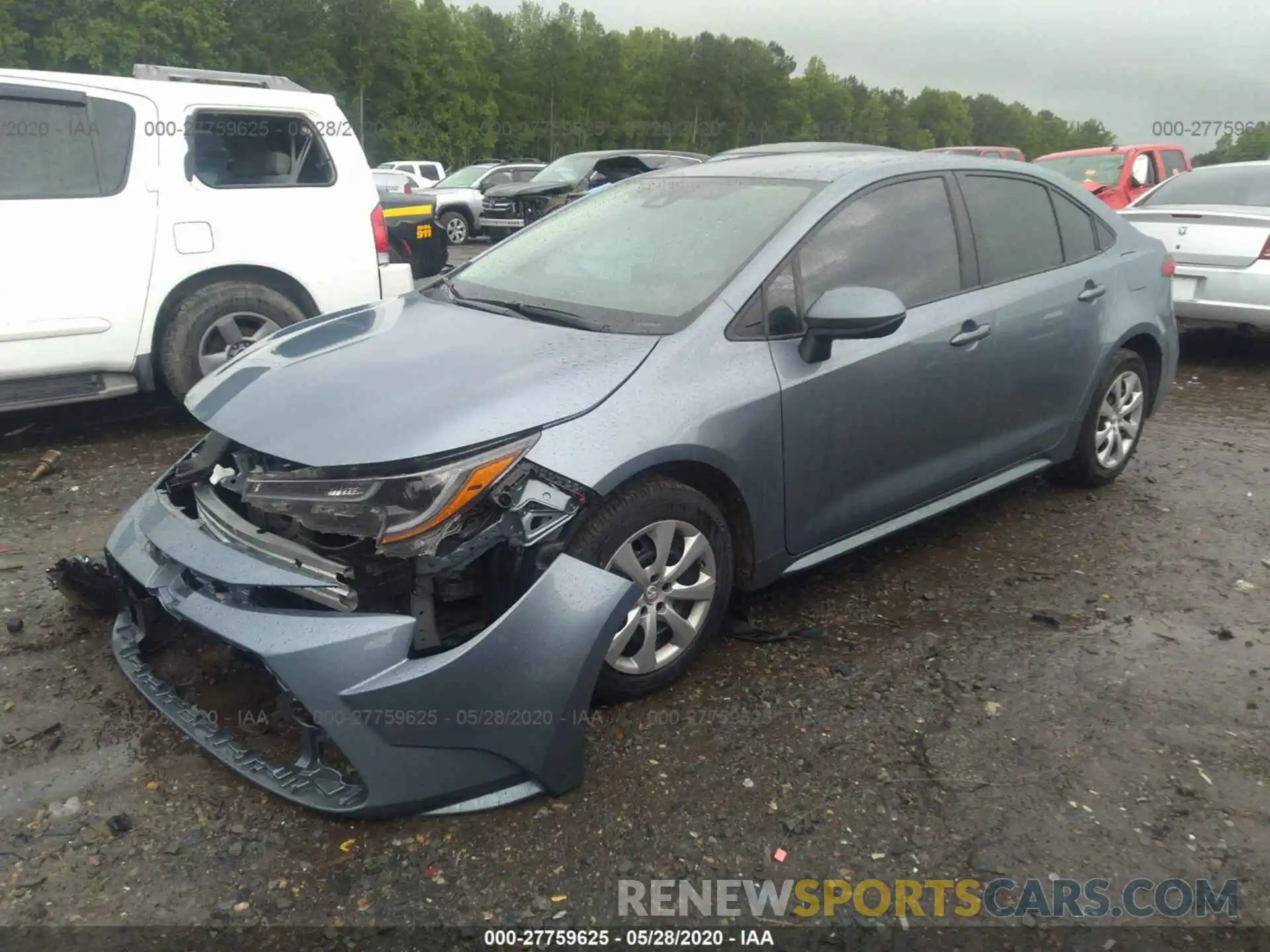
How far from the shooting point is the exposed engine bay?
2.45m

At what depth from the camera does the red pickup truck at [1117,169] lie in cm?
1318

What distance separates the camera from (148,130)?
5273mm

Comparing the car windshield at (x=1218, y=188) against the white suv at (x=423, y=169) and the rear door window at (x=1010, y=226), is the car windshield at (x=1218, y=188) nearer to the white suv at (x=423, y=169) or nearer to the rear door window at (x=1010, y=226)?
the rear door window at (x=1010, y=226)

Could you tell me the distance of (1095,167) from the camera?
13758 millimetres

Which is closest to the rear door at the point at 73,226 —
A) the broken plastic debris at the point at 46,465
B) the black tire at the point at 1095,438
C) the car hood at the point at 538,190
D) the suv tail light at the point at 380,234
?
the broken plastic debris at the point at 46,465

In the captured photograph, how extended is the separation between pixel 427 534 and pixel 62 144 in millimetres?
4075

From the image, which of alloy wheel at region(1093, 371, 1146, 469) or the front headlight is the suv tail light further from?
alloy wheel at region(1093, 371, 1146, 469)

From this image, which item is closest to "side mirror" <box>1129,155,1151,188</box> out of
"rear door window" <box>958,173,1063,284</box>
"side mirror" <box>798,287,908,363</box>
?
"rear door window" <box>958,173,1063,284</box>

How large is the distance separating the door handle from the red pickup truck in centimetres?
1075

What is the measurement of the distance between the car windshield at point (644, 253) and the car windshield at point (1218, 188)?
6.17 meters

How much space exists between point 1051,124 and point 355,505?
138m

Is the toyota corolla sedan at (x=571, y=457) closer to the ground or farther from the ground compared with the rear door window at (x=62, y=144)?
Result: closer to the ground

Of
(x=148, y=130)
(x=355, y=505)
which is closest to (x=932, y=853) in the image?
(x=355, y=505)

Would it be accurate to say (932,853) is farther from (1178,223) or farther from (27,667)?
(1178,223)
